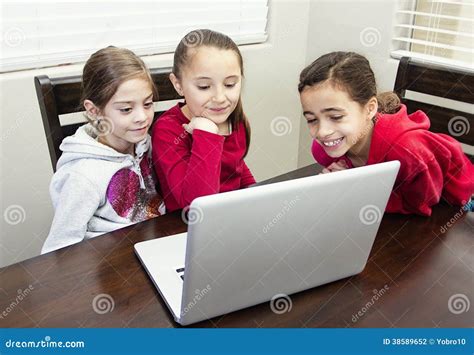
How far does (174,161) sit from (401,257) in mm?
584

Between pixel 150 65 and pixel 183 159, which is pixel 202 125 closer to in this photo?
pixel 183 159

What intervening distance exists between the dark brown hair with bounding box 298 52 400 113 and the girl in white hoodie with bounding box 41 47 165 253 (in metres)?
0.41

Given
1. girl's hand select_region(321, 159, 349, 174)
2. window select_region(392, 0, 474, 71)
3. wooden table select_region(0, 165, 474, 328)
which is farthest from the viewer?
window select_region(392, 0, 474, 71)

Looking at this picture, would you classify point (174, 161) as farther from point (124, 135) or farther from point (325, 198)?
point (325, 198)

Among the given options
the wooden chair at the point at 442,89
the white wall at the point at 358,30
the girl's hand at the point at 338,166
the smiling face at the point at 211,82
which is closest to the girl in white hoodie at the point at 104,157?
the smiling face at the point at 211,82

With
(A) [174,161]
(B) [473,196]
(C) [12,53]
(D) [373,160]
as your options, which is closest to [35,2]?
(C) [12,53]

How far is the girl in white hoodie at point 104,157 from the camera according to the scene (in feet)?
3.89

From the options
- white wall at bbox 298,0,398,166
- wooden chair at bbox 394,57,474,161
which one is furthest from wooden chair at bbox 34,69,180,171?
white wall at bbox 298,0,398,166

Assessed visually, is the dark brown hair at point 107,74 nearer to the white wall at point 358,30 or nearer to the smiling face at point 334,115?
the smiling face at point 334,115

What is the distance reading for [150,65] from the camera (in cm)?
198

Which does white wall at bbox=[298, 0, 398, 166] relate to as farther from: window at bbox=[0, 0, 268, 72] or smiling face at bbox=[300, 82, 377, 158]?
smiling face at bbox=[300, 82, 377, 158]

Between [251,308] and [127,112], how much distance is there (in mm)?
610

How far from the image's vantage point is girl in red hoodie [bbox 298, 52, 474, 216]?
124 centimetres

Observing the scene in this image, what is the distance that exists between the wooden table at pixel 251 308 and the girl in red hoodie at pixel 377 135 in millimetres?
169
